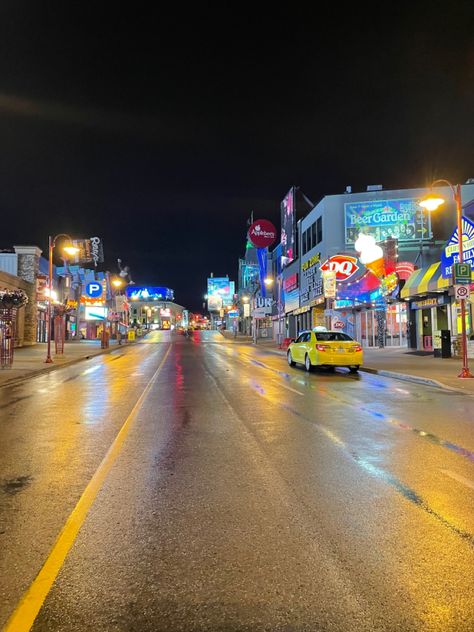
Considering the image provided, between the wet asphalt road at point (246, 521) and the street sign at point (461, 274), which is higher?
the street sign at point (461, 274)

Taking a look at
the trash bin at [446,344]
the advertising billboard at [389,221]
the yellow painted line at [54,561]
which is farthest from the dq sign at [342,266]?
the yellow painted line at [54,561]

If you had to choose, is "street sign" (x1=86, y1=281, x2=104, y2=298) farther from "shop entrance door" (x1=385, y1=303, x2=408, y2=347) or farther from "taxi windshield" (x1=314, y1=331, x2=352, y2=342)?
"taxi windshield" (x1=314, y1=331, x2=352, y2=342)

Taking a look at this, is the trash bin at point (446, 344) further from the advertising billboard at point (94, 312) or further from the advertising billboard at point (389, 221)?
the advertising billboard at point (94, 312)

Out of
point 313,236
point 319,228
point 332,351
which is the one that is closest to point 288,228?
point 313,236

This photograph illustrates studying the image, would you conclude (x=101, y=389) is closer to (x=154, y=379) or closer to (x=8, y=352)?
(x=154, y=379)

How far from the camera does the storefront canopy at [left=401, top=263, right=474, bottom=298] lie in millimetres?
24152

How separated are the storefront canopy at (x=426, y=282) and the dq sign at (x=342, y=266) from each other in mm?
8363

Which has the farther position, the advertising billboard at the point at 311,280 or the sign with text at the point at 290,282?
the sign with text at the point at 290,282

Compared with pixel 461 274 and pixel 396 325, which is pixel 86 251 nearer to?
pixel 396 325

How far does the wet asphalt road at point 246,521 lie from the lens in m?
3.04

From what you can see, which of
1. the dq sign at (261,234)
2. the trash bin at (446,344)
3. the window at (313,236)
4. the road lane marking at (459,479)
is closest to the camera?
the road lane marking at (459,479)

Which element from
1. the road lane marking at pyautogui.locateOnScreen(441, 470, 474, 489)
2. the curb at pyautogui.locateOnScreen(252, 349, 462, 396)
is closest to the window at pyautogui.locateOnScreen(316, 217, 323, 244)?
the curb at pyautogui.locateOnScreen(252, 349, 462, 396)

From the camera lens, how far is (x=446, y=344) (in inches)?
977

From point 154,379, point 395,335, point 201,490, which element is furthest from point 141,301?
point 201,490
